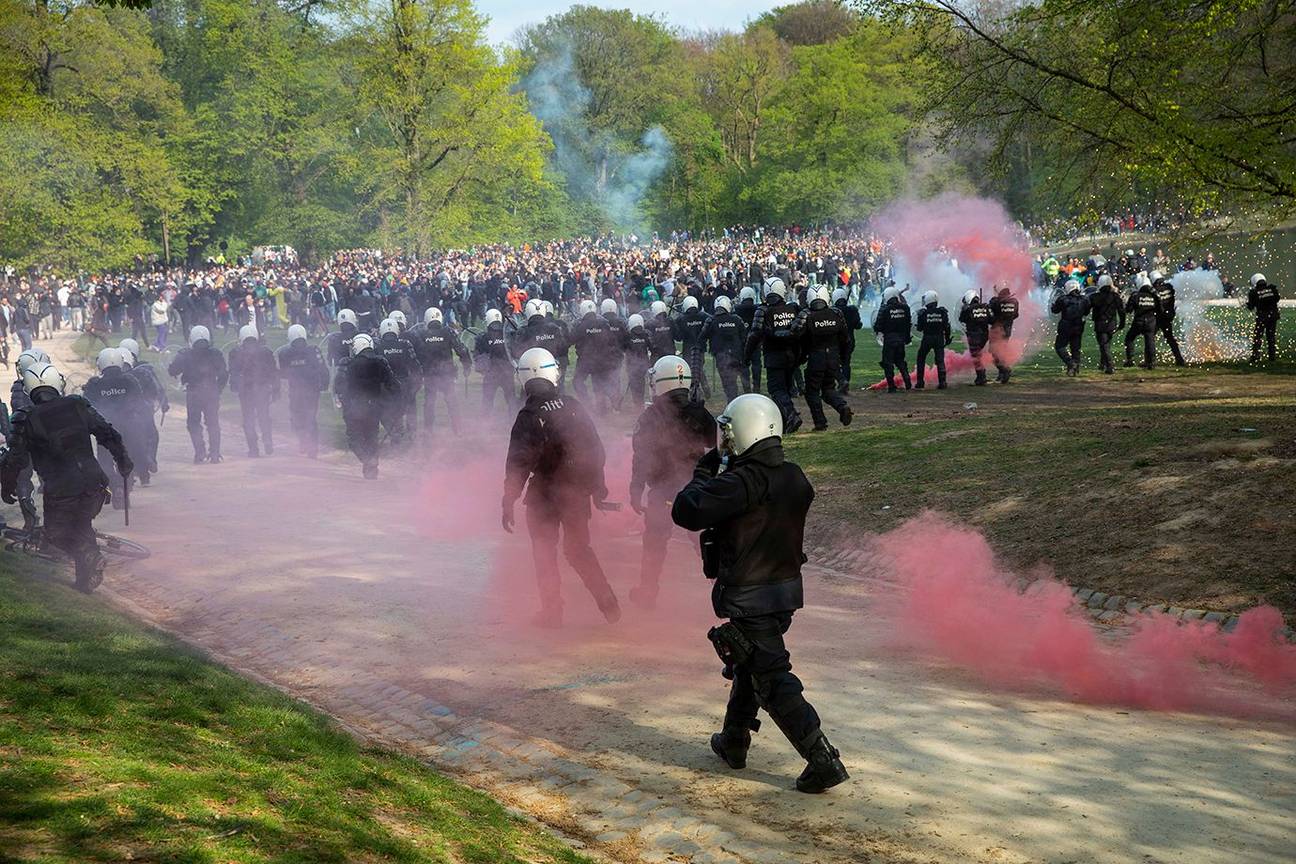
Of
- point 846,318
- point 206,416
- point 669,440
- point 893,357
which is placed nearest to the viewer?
point 669,440

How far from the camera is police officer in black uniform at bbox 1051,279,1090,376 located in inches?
888

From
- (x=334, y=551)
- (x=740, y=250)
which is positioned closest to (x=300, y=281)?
(x=740, y=250)

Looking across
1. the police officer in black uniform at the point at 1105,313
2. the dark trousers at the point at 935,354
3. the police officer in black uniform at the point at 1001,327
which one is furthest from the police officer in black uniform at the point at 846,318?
the police officer in black uniform at the point at 1105,313

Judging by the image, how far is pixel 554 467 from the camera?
9367 mm

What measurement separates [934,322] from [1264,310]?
6.44 metres

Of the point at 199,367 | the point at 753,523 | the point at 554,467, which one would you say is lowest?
the point at 753,523

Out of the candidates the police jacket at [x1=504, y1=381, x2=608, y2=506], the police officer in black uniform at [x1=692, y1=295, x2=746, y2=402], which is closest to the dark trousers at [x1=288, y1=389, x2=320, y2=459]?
the police officer in black uniform at [x1=692, y1=295, x2=746, y2=402]

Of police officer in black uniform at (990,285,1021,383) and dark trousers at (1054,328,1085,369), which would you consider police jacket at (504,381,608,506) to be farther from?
dark trousers at (1054,328,1085,369)

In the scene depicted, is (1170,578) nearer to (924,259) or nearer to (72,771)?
(72,771)

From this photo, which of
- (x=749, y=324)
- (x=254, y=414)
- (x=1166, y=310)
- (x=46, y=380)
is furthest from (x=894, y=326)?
(x=46, y=380)

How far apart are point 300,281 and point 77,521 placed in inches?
1297

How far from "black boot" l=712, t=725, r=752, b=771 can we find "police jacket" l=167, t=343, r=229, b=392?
46.5 feet

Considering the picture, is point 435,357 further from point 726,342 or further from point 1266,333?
point 1266,333

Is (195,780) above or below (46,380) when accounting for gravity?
below
